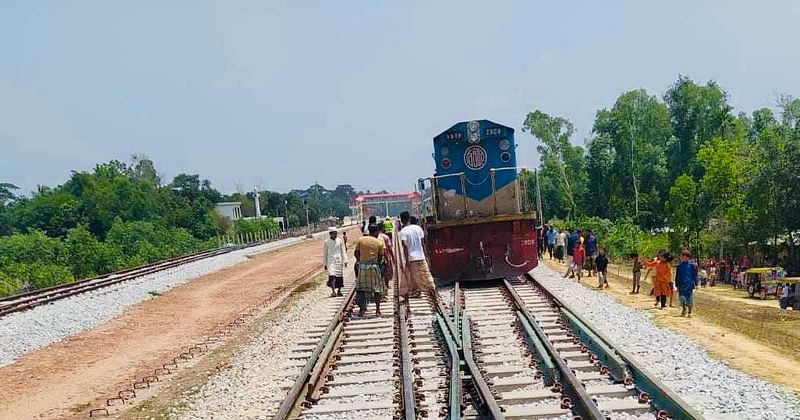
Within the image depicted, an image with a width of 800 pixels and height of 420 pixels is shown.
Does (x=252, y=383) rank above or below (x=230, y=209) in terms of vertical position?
below

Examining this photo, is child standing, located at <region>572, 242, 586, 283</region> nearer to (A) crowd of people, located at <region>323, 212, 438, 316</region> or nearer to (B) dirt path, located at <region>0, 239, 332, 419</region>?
(A) crowd of people, located at <region>323, 212, 438, 316</region>

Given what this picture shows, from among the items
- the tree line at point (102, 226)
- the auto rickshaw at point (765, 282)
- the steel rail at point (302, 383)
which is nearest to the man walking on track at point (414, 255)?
the steel rail at point (302, 383)

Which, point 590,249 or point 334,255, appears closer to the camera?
point 334,255

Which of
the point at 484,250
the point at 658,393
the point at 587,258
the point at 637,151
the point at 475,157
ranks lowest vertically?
the point at 658,393

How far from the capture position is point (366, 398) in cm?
678

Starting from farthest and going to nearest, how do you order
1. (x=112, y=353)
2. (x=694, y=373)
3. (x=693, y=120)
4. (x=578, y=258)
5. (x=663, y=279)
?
(x=693, y=120) → (x=578, y=258) → (x=663, y=279) → (x=112, y=353) → (x=694, y=373)

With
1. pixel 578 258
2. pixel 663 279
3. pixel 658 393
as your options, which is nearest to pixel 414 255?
pixel 663 279

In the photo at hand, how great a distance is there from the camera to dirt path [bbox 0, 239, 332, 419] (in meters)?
9.00

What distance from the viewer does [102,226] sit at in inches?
2442

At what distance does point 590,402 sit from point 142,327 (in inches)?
474

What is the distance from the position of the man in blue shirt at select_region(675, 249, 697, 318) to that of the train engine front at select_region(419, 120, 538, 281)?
12.1 feet

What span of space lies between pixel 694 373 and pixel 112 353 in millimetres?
9882

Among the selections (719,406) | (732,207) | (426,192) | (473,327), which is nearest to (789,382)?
(719,406)

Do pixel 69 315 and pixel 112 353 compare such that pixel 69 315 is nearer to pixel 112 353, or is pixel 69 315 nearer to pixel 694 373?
pixel 112 353
